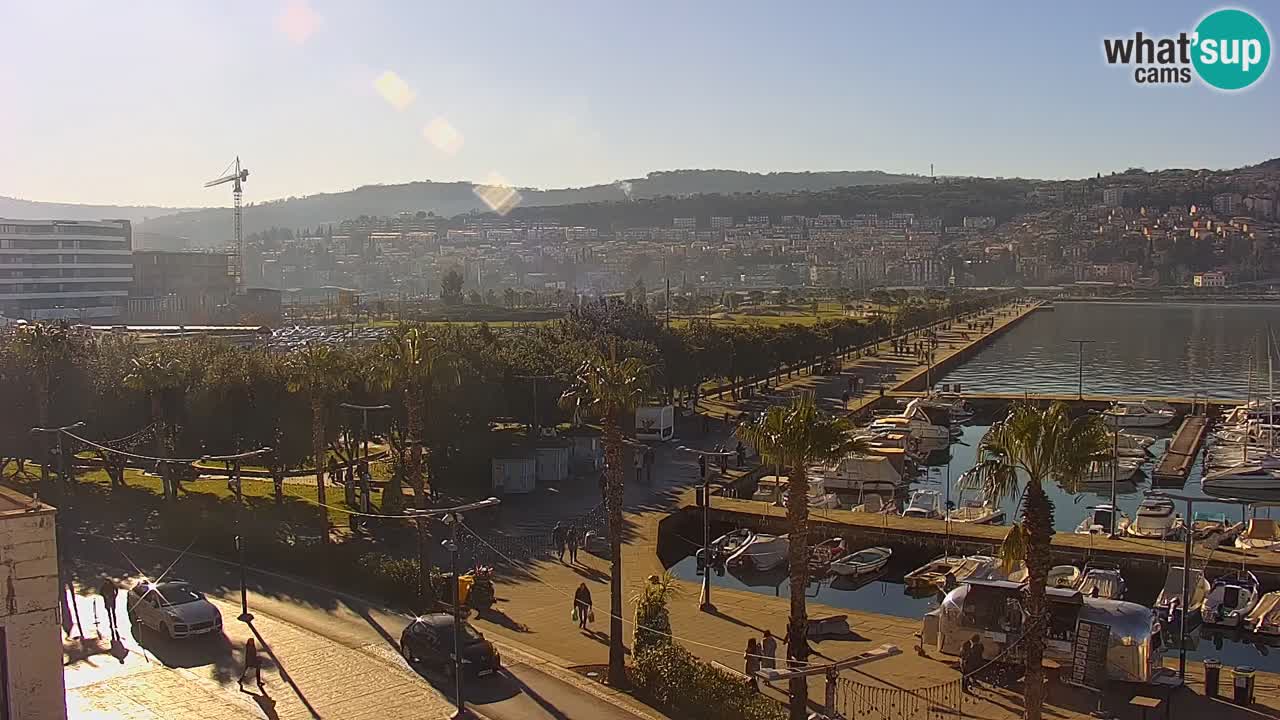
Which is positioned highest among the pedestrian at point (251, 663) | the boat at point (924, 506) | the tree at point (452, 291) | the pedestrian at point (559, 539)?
the tree at point (452, 291)

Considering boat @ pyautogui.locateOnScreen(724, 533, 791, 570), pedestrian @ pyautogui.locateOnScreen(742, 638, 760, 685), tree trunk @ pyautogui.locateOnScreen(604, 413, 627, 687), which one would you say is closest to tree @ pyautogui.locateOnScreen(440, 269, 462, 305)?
boat @ pyautogui.locateOnScreen(724, 533, 791, 570)

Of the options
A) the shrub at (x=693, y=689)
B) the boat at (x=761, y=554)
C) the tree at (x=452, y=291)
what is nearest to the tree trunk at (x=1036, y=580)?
the shrub at (x=693, y=689)

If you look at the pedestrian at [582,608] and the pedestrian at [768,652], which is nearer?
the pedestrian at [768,652]

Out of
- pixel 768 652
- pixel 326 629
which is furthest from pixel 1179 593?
pixel 326 629

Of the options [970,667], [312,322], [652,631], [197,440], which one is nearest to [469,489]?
[197,440]

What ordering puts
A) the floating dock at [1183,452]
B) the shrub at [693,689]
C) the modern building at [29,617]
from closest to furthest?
1. the modern building at [29,617]
2. the shrub at [693,689]
3. the floating dock at [1183,452]

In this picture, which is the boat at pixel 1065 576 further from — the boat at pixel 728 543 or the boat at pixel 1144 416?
the boat at pixel 1144 416

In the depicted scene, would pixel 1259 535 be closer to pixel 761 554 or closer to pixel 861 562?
pixel 861 562
